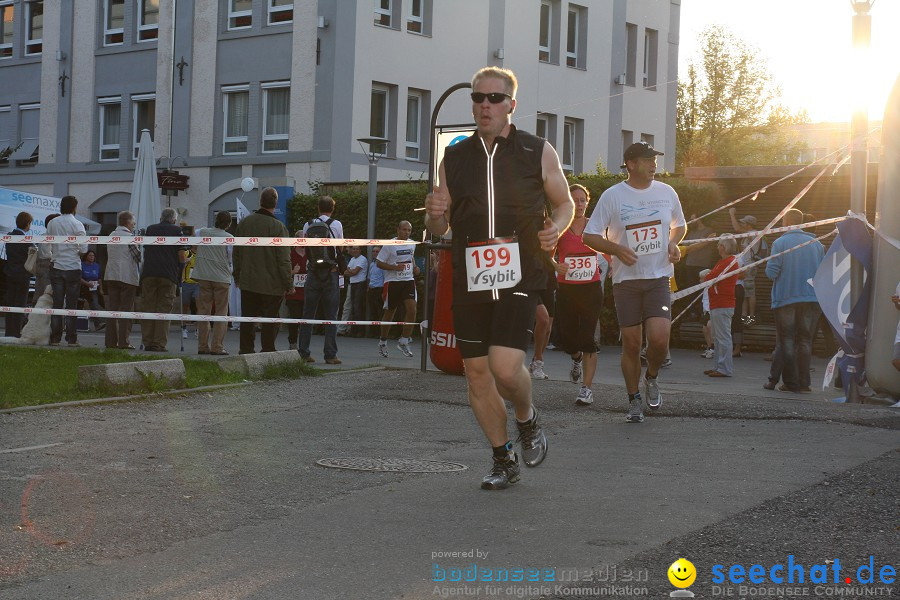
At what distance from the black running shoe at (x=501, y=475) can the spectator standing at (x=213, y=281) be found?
987cm

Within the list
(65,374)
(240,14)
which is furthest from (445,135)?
(240,14)

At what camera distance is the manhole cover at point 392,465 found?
6.84 meters

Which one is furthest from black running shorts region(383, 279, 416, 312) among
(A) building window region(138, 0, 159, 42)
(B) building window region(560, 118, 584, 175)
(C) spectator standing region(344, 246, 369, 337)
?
(B) building window region(560, 118, 584, 175)

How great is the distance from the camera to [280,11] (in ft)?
107

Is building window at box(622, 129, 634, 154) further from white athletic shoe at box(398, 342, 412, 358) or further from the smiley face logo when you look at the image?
the smiley face logo

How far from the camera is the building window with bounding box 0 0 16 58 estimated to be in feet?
129

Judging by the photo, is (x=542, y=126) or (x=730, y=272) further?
(x=542, y=126)

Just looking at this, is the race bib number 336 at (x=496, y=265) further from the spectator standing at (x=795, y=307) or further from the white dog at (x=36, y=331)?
the white dog at (x=36, y=331)

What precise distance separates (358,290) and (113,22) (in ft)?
57.6

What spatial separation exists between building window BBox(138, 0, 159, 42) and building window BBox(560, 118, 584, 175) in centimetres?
1246

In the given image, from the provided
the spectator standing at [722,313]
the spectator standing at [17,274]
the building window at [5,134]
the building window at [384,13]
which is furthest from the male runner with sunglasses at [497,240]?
the building window at [5,134]

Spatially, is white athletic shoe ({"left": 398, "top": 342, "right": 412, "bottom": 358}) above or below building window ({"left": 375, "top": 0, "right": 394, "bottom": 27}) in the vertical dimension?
below

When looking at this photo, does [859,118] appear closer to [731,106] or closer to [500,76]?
[500,76]

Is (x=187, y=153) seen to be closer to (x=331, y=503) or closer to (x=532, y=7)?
(x=532, y=7)
